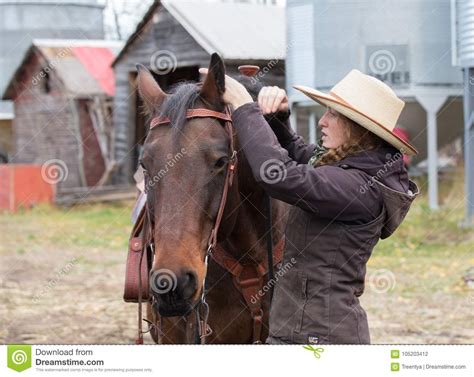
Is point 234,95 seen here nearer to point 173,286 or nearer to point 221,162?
point 221,162

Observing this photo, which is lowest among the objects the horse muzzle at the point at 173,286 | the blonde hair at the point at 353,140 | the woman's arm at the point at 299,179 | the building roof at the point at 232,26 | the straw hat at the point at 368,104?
the horse muzzle at the point at 173,286

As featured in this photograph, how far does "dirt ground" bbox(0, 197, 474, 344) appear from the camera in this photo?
7.36 m

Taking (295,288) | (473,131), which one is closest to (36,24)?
(473,131)

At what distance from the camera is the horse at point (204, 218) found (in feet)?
9.90

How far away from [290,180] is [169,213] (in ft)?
1.49

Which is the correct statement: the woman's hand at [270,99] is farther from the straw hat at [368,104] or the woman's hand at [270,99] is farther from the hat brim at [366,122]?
the hat brim at [366,122]

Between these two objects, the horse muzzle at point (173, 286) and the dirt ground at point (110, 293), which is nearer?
the horse muzzle at point (173, 286)

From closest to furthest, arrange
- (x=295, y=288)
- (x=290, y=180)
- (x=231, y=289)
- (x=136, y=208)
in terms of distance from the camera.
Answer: (x=290, y=180), (x=295, y=288), (x=231, y=289), (x=136, y=208)

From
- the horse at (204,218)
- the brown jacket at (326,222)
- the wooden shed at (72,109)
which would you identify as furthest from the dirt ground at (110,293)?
the wooden shed at (72,109)

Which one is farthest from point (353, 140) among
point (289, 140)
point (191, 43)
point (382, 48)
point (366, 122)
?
point (191, 43)

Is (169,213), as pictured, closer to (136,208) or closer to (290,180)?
(290,180)

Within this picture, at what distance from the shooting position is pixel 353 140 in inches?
130

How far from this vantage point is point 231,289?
3852mm

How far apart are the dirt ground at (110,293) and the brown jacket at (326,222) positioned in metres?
3.81
